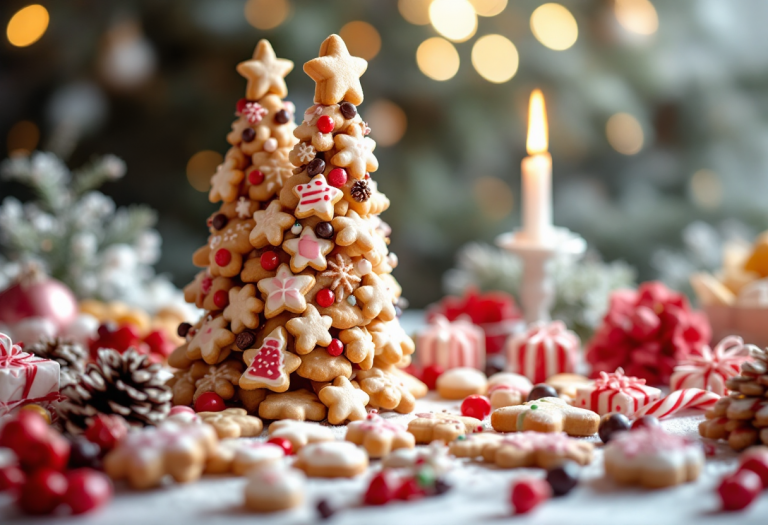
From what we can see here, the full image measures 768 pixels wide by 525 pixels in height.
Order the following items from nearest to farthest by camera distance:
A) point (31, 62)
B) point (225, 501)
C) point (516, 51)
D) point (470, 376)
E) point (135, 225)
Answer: point (225, 501) → point (470, 376) → point (135, 225) → point (31, 62) → point (516, 51)

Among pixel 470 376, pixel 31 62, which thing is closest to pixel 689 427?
pixel 470 376

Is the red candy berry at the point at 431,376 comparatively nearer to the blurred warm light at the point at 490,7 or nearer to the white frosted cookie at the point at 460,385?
the white frosted cookie at the point at 460,385

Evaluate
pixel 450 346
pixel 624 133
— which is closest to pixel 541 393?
pixel 450 346

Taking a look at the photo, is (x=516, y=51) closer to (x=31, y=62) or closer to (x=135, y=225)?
(x=135, y=225)

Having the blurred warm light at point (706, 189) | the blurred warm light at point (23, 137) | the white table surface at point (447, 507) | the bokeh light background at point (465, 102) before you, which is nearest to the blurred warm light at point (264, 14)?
the bokeh light background at point (465, 102)

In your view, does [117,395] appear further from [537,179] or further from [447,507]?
[537,179]

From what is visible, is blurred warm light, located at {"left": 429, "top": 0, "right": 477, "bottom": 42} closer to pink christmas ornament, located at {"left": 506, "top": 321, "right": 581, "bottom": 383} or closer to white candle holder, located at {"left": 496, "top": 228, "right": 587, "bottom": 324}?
white candle holder, located at {"left": 496, "top": 228, "right": 587, "bottom": 324}
